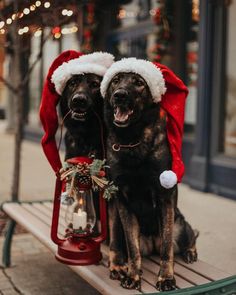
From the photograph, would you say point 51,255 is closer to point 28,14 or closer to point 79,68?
point 79,68

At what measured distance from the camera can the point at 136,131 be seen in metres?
3.08

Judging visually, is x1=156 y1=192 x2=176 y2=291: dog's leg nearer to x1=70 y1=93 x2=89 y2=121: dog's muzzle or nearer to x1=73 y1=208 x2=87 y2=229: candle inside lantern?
x1=73 y1=208 x2=87 y2=229: candle inside lantern

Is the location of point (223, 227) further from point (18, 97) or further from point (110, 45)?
point (110, 45)

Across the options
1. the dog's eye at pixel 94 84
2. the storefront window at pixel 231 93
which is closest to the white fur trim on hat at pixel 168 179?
the dog's eye at pixel 94 84

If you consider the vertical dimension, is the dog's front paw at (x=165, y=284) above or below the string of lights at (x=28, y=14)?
below

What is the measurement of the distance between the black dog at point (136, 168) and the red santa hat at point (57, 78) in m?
0.53

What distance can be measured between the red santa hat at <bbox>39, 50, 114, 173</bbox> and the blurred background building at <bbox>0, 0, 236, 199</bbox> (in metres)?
1.52

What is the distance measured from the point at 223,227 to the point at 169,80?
3.06m

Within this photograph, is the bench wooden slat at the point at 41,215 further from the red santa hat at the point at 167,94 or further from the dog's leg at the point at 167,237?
the red santa hat at the point at 167,94

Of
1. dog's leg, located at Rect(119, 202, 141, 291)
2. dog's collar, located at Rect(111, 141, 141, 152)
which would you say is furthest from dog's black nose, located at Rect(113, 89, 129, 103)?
dog's leg, located at Rect(119, 202, 141, 291)

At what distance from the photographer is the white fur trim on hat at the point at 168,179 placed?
3014mm

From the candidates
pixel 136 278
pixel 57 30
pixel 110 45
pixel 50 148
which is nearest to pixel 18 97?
pixel 57 30

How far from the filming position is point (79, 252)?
11.1ft

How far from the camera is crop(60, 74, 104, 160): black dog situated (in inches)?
139
